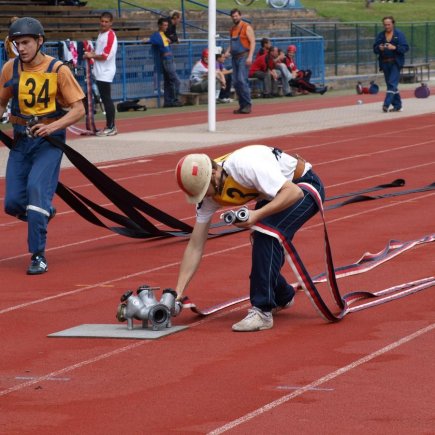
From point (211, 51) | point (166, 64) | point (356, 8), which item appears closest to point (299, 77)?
point (166, 64)

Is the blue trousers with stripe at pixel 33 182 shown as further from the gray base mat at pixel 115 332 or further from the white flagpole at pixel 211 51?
the white flagpole at pixel 211 51

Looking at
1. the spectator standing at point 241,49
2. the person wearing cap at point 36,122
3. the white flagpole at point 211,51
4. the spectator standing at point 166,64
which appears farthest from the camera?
the spectator standing at point 166,64

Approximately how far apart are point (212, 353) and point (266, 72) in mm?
28354

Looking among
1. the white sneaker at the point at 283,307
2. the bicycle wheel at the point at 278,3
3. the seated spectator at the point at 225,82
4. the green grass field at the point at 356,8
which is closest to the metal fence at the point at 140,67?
the seated spectator at the point at 225,82

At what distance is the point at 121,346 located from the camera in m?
7.94

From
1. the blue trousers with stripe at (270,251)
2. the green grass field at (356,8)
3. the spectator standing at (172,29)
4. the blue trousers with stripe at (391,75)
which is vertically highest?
the green grass field at (356,8)

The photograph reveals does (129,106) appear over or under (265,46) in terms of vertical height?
under

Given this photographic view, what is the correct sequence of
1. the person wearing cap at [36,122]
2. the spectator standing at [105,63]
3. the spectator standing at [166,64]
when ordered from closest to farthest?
the person wearing cap at [36,122]
the spectator standing at [105,63]
the spectator standing at [166,64]

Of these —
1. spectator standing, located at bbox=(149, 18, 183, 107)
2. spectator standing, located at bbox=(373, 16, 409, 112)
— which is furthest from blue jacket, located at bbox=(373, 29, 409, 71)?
spectator standing, located at bbox=(149, 18, 183, 107)

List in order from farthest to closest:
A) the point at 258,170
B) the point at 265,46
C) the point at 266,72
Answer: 1. the point at 266,72
2. the point at 265,46
3. the point at 258,170

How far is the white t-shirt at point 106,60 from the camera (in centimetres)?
2292

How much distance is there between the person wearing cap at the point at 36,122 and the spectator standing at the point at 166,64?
21115 millimetres

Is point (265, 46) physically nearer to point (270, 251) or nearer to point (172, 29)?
point (172, 29)

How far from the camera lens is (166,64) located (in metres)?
31.9
